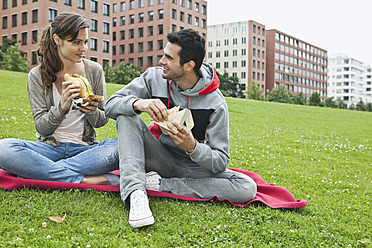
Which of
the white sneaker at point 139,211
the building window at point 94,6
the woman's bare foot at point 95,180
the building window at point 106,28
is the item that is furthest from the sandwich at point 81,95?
the building window at point 106,28

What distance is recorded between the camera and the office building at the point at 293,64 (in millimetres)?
83188

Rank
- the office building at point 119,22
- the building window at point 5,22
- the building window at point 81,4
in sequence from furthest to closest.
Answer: the building window at point 5,22 < the building window at point 81,4 < the office building at point 119,22

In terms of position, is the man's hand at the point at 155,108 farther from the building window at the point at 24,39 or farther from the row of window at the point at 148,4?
the row of window at the point at 148,4

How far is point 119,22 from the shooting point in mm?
67312

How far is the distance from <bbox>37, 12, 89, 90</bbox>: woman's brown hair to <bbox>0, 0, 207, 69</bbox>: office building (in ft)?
142

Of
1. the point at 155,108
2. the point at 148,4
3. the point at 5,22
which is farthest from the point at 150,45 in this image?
the point at 155,108

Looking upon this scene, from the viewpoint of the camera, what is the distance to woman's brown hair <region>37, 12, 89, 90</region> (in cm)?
365

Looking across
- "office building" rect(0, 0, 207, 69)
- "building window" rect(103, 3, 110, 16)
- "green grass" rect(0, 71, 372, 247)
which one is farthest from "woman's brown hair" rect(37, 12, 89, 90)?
"building window" rect(103, 3, 110, 16)

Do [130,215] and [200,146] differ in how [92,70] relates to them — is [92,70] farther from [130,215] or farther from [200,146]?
[130,215]

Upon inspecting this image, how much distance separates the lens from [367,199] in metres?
4.39

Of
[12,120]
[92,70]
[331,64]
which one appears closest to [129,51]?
[12,120]

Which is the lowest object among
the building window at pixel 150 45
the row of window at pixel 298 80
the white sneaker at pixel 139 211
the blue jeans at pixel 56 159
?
the white sneaker at pixel 139 211

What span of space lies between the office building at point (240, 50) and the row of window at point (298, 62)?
526cm

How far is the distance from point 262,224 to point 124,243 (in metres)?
1.28
